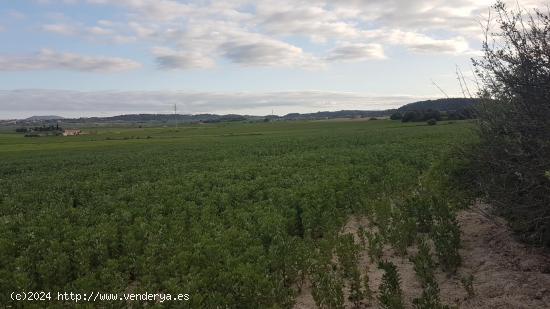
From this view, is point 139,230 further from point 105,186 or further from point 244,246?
point 105,186

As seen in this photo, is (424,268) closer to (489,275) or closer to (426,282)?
→ (426,282)

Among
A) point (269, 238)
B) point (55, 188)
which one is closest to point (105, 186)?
Result: point (55, 188)

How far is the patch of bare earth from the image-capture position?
21.9ft

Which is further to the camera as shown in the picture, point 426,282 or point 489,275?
point 489,275

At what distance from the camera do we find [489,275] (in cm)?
768

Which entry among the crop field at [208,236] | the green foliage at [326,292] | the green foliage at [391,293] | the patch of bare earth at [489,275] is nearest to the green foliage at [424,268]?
the patch of bare earth at [489,275]

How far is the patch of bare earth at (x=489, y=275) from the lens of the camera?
6.68 metres

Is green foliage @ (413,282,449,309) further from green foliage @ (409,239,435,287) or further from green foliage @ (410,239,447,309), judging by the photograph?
green foliage @ (409,239,435,287)

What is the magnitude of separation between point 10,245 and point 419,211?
10.4 m

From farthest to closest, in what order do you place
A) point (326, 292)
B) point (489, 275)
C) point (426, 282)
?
point (489, 275)
point (426, 282)
point (326, 292)

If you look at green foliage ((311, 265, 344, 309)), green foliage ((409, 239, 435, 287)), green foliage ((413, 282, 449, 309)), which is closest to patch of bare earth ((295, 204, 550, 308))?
green foliage ((409, 239, 435, 287))

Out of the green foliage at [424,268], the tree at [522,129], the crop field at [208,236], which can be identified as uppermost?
the tree at [522,129]

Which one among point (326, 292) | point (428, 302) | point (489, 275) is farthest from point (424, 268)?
point (326, 292)

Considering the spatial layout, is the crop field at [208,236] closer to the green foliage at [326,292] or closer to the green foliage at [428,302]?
the green foliage at [326,292]
